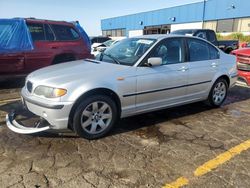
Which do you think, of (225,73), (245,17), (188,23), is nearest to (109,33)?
(188,23)

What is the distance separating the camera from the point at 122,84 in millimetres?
4223

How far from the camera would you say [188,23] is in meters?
40.3

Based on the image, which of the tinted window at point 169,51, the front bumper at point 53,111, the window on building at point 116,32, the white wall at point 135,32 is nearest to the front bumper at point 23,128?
the front bumper at point 53,111

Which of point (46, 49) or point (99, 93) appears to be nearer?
point (99, 93)

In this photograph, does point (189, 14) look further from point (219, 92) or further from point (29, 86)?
point (29, 86)

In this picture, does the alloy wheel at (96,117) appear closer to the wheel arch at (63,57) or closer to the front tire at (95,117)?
the front tire at (95,117)

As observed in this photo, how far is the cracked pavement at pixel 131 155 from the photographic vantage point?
308cm

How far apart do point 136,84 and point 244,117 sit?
2503 mm

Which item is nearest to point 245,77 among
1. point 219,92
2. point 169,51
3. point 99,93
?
point 219,92

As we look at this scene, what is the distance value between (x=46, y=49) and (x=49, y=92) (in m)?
4.26

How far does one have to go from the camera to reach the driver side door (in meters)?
4.51

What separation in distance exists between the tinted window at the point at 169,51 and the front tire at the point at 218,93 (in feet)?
4.07

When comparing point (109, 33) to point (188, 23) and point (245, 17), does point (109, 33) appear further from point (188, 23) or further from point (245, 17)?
point (245, 17)

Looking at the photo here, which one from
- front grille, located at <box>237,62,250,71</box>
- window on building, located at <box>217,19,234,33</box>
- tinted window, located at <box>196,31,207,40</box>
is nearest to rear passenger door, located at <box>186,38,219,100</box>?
front grille, located at <box>237,62,250,71</box>
